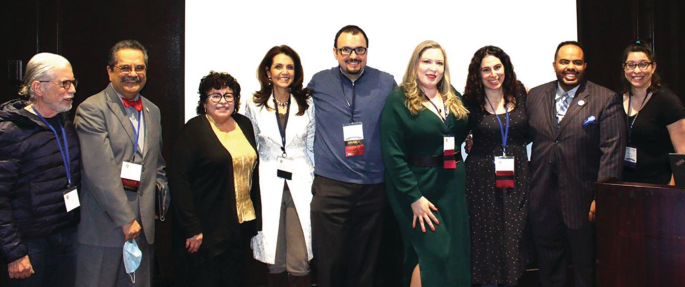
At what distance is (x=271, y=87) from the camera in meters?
3.06

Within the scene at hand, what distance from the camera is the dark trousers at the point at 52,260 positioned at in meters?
2.28

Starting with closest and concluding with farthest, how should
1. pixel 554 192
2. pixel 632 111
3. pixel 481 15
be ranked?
pixel 554 192, pixel 632 111, pixel 481 15

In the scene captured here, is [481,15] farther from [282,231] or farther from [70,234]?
[70,234]

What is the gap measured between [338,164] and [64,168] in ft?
4.64

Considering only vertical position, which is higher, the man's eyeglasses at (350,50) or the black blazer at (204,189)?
the man's eyeglasses at (350,50)

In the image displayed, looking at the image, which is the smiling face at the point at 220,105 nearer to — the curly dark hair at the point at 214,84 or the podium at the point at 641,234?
the curly dark hair at the point at 214,84

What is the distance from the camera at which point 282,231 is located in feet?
9.65

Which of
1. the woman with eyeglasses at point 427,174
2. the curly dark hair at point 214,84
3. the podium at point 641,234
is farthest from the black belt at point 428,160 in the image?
the curly dark hair at point 214,84

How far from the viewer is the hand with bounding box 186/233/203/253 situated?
273 centimetres

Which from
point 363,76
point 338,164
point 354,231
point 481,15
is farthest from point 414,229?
point 481,15

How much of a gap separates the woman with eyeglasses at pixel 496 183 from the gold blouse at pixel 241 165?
4.34 ft

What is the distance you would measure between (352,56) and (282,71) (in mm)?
435

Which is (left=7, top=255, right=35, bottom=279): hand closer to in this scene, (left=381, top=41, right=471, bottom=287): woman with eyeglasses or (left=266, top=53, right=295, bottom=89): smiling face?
(left=266, top=53, right=295, bottom=89): smiling face

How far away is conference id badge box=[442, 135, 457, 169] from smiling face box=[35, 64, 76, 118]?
6.47ft
